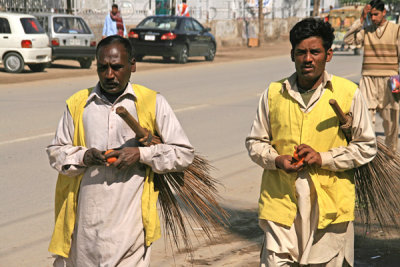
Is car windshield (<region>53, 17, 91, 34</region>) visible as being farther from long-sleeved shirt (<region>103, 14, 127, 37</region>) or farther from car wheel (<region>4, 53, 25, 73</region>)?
car wheel (<region>4, 53, 25, 73</region>)

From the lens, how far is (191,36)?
24.2m

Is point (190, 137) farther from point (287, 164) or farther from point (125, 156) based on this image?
point (125, 156)

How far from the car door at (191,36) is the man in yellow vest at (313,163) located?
20518 millimetres

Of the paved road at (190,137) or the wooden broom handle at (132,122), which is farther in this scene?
the paved road at (190,137)

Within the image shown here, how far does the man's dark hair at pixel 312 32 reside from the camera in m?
3.50

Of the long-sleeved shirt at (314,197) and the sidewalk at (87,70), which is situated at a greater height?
the long-sleeved shirt at (314,197)

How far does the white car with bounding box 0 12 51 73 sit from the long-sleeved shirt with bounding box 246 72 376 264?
52.8 ft

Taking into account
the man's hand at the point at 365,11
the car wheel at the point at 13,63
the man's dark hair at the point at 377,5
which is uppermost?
the man's dark hair at the point at 377,5

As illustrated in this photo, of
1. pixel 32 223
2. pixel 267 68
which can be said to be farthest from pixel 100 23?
pixel 32 223

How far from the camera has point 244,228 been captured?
20.0ft

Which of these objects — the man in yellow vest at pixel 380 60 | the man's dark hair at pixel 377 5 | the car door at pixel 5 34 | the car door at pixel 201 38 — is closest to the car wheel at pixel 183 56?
the car door at pixel 201 38

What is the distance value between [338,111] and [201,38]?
21.6 m

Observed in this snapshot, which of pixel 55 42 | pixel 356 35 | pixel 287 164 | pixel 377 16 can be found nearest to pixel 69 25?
pixel 55 42

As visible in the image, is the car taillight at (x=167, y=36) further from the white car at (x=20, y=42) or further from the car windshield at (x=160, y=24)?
the white car at (x=20, y=42)
